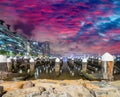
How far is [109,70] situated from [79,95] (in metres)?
6.80

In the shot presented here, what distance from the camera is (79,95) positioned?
7.45 meters

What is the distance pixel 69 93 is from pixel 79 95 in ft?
1.11

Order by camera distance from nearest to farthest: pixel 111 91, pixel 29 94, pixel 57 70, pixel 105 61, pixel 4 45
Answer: pixel 29 94, pixel 111 91, pixel 105 61, pixel 57 70, pixel 4 45

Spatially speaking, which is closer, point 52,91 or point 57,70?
point 52,91

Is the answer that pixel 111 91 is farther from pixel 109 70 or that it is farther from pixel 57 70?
pixel 57 70

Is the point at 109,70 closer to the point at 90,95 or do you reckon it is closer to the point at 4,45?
the point at 90,95

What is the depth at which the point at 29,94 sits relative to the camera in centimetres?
707

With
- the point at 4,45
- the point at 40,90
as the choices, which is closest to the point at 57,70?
the point at 40,90

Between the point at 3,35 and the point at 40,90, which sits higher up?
the point at 3,35

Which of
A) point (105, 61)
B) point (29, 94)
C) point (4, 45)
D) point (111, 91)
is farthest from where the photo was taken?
point (4, 45)

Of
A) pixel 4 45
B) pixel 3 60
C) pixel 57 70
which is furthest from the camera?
pixel 4 45

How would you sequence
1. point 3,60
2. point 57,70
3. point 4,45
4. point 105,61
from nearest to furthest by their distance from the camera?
point 105,61
point 3,60
point 57,70
point 4,45

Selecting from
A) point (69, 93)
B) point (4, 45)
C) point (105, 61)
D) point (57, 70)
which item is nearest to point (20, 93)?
point (69, 93)

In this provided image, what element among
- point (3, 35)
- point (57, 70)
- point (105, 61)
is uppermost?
point (3, 35)
